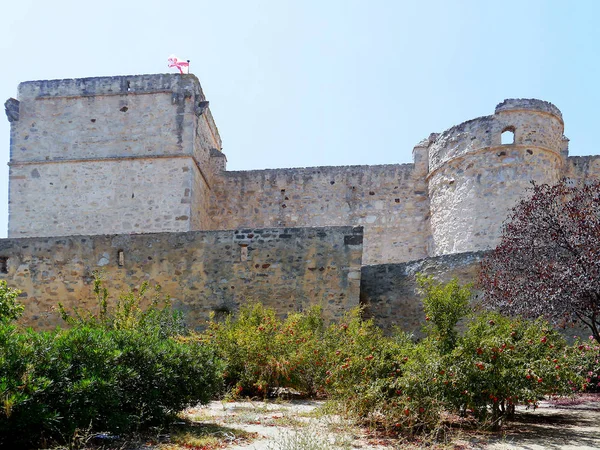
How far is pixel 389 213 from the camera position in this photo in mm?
18797

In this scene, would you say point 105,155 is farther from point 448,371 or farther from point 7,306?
point 448,371

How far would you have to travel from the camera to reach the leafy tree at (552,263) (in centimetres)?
723

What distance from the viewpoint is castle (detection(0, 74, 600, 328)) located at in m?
15.8

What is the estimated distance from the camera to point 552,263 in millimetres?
7871

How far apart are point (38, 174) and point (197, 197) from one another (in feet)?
14.2

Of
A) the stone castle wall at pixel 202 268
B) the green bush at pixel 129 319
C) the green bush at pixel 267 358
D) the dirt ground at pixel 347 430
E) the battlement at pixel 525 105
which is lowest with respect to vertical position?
the dirt ground at pixel 347 430

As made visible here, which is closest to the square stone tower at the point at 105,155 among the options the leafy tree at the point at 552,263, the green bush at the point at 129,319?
the green bush at the point at 129,319

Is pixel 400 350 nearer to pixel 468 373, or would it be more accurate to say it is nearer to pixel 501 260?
pixel 468 373

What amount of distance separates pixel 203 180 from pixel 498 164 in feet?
26.6

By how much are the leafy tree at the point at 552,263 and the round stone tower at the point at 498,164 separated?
686cm

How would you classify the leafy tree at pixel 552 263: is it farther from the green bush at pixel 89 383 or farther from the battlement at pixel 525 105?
the battlement at pixel 525 105

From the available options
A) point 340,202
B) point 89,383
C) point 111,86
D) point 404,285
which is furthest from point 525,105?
point 89,383

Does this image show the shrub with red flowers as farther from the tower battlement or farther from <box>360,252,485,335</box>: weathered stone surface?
the tower battlement

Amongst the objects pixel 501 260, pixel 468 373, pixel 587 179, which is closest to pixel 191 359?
pixel 468 373
